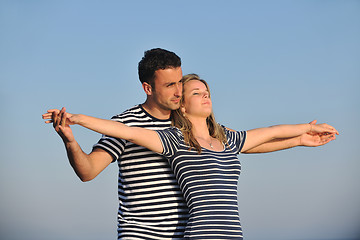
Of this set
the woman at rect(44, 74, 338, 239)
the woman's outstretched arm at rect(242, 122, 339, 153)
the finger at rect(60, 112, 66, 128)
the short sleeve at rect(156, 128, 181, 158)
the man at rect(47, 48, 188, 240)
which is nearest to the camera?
the finger at rect(60, 112, 66, 128)

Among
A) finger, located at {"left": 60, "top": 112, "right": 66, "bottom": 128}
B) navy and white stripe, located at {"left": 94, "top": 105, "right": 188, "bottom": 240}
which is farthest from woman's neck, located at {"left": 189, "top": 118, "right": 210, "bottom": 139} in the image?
finger, located at {"left": 60, "top": 112, "right": 66, "bottom": 128}

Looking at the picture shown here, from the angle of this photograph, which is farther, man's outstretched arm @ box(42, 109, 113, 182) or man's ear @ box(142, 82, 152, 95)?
man's ear @ box(142, 82, 152, 95)

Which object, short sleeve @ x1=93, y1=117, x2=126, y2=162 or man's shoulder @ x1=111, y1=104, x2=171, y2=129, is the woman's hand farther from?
short sleeve @ x1=93, y1=117, x2=126, y2=162

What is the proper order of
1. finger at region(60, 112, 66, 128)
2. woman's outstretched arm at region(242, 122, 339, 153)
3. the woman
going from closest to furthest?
finger at region(60, 112, 66, 128)
the woman
woman's outstretched arm at region(242, 122, 339, 153)

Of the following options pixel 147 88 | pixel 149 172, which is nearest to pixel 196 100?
pixel 147 88

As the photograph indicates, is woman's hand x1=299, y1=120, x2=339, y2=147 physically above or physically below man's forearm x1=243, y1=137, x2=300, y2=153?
above

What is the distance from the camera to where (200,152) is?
14.3 feet

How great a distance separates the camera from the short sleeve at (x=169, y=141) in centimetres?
423

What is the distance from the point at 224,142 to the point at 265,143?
75cm

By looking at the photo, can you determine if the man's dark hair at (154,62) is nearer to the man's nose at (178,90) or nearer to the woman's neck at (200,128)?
the man's nose at (178,90)

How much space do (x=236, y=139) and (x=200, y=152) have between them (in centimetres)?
61

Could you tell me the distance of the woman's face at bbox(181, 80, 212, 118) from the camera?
463 cm

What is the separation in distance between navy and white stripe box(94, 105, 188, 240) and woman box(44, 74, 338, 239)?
187mm

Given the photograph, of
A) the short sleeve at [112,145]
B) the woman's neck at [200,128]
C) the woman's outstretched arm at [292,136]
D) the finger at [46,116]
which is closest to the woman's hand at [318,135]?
the woman's outstretched arm at [292,136]
